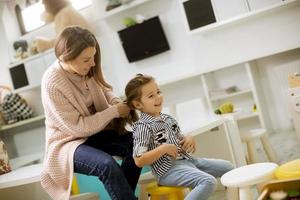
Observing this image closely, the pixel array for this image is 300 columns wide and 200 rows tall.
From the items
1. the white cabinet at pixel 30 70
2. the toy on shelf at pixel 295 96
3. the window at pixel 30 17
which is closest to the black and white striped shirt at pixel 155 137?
the toy on shelf at pixel 295 96

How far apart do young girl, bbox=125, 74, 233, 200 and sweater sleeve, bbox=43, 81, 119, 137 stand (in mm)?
157

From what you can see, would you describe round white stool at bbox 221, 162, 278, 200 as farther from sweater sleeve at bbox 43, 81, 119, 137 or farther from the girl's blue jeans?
sweater sleeve at bbox 43, 81, 119, 137

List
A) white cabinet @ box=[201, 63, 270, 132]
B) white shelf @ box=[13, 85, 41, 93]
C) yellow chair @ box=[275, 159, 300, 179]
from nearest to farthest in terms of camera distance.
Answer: yellow chair @ box=[275, 159, 300, 179] → white cabinet @ box=[201, 63, 270, 132] → white shelf @ box=[13, 85, 41, 93]

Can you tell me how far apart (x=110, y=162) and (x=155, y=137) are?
23cm

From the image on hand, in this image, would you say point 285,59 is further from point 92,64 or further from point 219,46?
point 92,64

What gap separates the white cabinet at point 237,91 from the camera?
4.13 meters

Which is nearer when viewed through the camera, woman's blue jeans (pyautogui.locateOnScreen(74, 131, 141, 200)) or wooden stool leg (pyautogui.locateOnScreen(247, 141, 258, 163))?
woman's blue jeans (pyautogui.locateOnScreen(74, 131, 141, 200))

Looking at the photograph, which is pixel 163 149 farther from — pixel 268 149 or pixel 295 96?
pixel 295 96

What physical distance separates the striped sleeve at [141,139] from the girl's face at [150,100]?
87 mm

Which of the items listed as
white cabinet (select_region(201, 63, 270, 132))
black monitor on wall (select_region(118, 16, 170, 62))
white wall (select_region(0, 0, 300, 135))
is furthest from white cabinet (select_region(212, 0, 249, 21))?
black monitor on wall (select_region(118, 16, 170, 62))

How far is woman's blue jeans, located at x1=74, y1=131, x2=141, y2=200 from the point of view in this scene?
4.85ft

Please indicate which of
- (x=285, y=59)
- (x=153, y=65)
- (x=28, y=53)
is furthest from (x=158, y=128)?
(x=28, y=53)

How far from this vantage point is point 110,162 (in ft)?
4.93

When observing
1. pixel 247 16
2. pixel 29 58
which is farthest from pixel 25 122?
pixel 247 16
